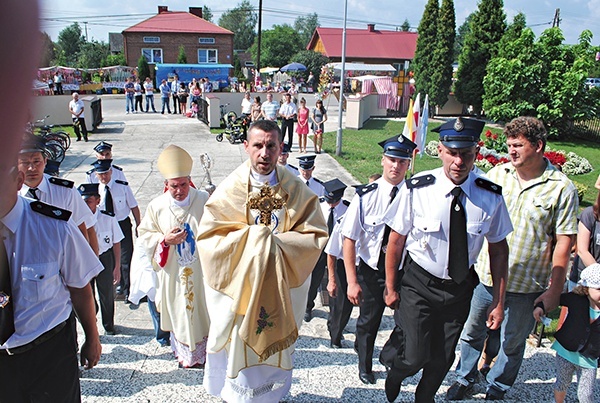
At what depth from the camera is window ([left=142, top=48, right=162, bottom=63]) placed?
177 ft

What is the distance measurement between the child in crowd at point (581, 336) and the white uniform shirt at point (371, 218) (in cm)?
134

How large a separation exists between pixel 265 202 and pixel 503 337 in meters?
2.31

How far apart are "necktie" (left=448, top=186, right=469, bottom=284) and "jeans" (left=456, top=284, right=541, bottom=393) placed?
0.76 meters

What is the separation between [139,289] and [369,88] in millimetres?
26086

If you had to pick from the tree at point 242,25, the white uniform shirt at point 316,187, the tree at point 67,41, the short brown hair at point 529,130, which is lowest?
the white uniform shirt at point 316,187

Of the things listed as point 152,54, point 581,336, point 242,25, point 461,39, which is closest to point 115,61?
point 152,54

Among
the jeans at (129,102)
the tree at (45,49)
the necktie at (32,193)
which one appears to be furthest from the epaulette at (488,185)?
the jeans at (129,102)

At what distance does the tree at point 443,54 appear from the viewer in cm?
2605

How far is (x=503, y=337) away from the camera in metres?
4.21

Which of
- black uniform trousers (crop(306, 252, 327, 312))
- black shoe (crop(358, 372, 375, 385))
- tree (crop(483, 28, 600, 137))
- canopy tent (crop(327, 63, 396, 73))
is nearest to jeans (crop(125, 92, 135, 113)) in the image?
tree (crop(483, 28, 600, 137))

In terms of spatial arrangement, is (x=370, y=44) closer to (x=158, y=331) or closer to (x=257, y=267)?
(x=158, y=331)

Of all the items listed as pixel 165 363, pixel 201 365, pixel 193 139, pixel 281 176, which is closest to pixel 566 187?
pixel 281 176

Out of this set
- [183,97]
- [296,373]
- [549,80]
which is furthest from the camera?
[183,97]

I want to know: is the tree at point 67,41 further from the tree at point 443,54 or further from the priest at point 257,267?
the tree at point 443,54
